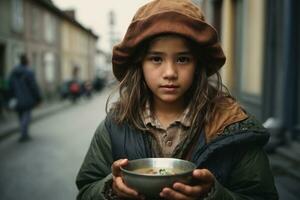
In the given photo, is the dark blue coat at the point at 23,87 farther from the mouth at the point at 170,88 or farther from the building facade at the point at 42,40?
the mouth at the point at 170,88

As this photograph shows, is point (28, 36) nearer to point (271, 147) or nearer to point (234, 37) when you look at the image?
point (234, 37)

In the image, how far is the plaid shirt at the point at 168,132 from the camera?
1.85 meters

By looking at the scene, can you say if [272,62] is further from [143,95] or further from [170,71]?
[170,71]

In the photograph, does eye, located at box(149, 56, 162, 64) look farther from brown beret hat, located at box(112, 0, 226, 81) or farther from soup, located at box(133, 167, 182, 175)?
soup, located at box(133, 167, 182, 175)

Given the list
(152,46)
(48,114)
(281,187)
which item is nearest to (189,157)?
(152,46)

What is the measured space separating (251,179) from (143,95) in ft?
1.89

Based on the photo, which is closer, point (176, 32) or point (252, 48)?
point (176, 32)

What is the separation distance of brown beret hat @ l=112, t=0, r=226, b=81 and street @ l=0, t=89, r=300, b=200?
2.91 meters

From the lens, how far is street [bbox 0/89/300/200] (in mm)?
5652

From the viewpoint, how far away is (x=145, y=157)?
70.7 inches

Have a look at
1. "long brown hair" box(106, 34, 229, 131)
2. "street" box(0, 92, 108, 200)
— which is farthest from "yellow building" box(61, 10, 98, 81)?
"long brown hair" box(106, 34, 229, 131)

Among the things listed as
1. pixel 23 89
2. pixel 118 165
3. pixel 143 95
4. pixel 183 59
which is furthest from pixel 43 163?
pixel 118 165

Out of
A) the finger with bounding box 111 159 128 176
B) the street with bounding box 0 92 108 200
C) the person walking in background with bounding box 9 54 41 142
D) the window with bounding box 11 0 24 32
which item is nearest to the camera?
the finger with bounding box 111 159 128 176

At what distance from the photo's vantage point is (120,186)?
5.10ft
